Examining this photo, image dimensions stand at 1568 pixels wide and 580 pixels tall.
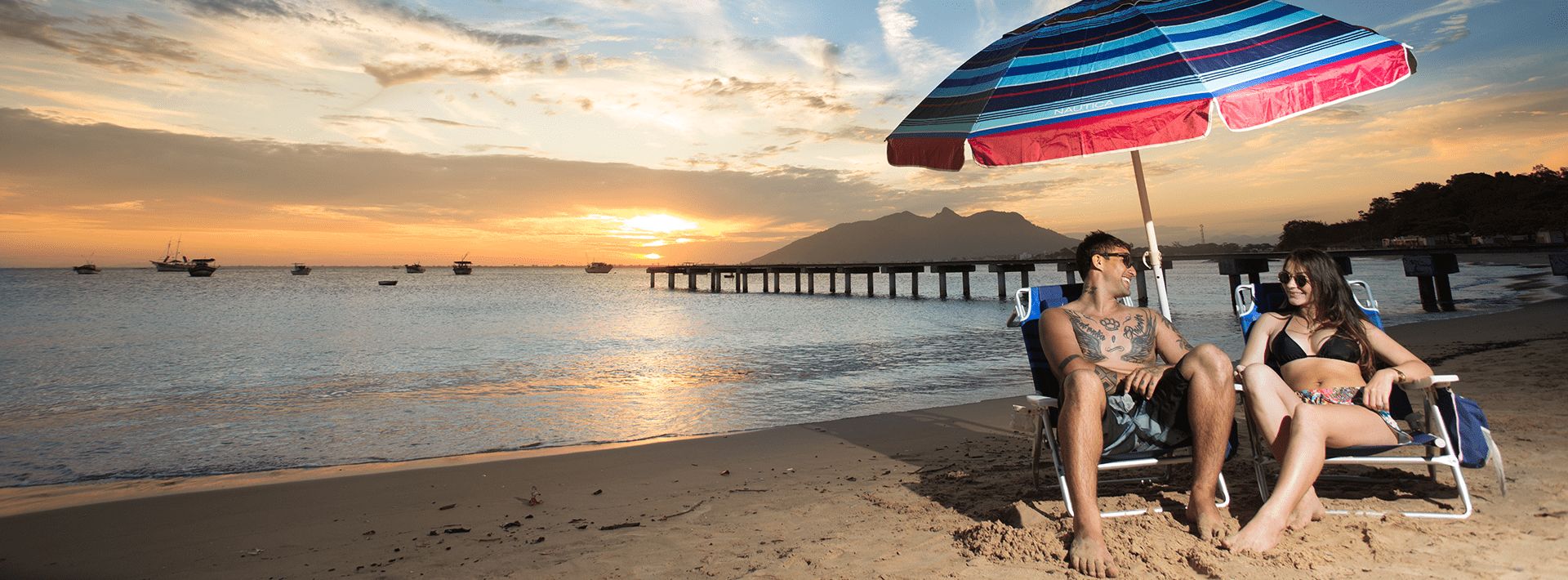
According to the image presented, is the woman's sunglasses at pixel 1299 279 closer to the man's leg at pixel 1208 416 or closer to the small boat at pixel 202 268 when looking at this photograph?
the man's leg at pixel 1208 416

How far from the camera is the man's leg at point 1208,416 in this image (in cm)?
262

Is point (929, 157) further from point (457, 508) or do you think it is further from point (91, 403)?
point (91, 403)

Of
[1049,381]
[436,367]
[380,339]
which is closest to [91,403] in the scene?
[436,367]

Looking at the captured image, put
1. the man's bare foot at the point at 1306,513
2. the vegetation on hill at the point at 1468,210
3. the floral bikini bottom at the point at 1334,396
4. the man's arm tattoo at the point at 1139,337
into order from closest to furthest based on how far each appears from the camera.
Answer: the man's bare foot at the point at 1306,513
the floral bikini bottom at the point at 1334,396
the man's arm tattoo at the point at 1139,337
the vegetation on hill at the point at 1468,210

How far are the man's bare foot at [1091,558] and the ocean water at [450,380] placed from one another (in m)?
4.37

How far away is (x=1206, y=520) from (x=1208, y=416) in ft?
1.24

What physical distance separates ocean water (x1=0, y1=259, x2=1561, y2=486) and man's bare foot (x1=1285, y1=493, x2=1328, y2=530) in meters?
4.51

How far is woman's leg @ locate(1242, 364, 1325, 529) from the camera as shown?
2.73 m

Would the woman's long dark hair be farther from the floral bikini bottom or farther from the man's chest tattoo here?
the man's chest tattoo

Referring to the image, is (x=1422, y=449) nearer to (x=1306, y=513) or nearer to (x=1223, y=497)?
(x=1306, y=513)

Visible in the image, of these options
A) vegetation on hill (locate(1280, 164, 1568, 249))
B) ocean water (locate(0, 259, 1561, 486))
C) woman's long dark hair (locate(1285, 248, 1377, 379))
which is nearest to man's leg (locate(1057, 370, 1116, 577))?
woman's long dark hair (locate(1285, 248, 1377, 379))

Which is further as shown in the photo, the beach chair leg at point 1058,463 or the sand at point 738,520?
the beach chair leg at point 1058,463

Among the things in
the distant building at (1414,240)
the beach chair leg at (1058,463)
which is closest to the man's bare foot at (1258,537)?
the beach chair leg at (1058,463)

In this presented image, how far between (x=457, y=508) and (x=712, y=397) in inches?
198
